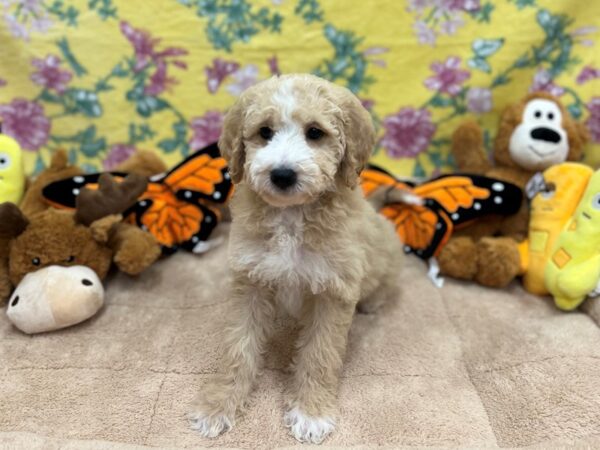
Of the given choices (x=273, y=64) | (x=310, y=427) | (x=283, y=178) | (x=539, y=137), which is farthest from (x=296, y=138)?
(x=539, y=137)

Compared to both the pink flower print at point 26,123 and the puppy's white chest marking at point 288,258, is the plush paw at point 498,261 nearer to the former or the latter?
the puppy's white chest marking at point 288,258

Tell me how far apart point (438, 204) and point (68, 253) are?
2.13 meters

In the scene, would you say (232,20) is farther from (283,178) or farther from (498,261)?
(498,261)

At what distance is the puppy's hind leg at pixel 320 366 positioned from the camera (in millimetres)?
2020

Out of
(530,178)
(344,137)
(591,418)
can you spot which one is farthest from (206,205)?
(591,418)

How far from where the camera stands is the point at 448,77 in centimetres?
336

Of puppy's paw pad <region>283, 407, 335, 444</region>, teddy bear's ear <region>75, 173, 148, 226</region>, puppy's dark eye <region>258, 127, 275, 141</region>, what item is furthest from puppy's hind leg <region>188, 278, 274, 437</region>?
teddy bear's ear <region>75, 173, 148, 226</region>

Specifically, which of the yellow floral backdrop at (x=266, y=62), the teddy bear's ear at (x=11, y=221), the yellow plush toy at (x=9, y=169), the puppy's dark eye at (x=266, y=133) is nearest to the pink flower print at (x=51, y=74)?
the yellow floral backdrop at (x=266, y=62)

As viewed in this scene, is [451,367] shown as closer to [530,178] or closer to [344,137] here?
[344,137]

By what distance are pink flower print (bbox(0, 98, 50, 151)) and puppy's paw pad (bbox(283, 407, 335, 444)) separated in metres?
2.71

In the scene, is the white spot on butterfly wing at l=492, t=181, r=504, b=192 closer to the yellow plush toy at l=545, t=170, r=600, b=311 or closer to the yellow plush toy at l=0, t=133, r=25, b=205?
the yellow plush toy at l=545, t=170, r=600, b=311

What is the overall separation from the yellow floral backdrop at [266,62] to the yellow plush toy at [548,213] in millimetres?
590

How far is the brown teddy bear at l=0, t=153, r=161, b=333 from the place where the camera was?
94.0 inches

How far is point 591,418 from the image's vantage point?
1974mm
